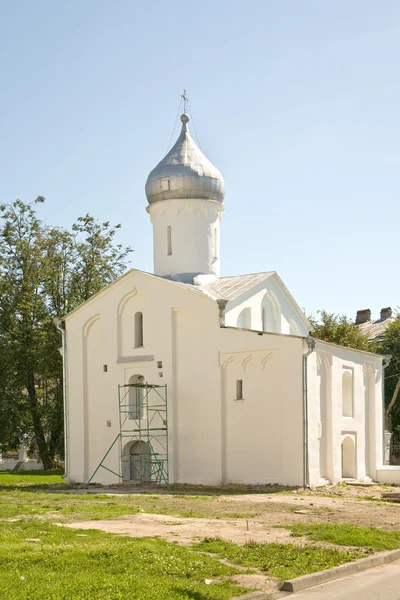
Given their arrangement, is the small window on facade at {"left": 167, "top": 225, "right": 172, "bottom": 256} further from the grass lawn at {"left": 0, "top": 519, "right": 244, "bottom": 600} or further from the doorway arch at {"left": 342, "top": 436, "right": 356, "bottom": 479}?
the grass lawn at {"left": 0, "top": 519, "right": 244, "bottom": 600}

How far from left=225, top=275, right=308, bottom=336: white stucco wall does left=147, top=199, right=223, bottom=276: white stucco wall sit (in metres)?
2.18

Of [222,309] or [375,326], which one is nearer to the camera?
[222,309]

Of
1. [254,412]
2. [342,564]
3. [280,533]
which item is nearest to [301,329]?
[254,412]

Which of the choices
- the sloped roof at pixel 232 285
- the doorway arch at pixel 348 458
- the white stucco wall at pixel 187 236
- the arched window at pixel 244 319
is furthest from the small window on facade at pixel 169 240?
the doorway arch at pixel 348 458

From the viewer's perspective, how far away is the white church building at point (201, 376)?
82.2ft

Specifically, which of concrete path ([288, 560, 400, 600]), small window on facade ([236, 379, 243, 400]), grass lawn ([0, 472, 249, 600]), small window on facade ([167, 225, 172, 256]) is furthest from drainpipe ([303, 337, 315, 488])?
concrete path ([288, 560, 400, 600])

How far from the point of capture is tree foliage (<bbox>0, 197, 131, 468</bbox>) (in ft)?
127

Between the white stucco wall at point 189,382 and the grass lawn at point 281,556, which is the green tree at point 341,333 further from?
the grass lawn at point 281,556

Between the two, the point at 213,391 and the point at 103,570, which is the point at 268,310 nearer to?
the point at 213,391

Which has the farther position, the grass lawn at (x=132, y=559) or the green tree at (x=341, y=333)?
the green tree at (x=341, y=333)

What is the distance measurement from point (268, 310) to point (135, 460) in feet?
23.7

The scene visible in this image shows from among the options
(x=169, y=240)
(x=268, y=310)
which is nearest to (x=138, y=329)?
(x=169, y=240)

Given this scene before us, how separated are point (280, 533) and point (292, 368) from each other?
1187cm

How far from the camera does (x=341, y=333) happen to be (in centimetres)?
4272
